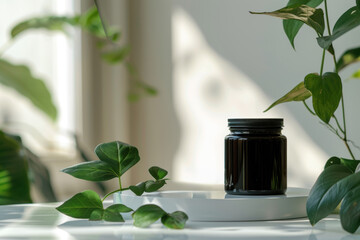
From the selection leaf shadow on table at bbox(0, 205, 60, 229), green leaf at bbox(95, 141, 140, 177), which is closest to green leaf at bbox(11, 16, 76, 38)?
leaf shadow on table at bbox(0, 205, 60, 229)

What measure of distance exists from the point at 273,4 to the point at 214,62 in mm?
339

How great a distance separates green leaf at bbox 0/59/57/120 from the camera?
5.84ft

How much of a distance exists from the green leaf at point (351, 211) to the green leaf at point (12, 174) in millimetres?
712

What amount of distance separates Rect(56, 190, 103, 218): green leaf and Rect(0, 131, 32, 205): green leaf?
476mm

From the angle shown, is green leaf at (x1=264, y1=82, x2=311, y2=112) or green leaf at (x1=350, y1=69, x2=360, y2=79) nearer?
green leaf at (x1=264, y1=82, x2=311, y2=112)

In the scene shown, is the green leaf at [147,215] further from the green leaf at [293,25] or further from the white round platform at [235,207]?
the green leaf at [293,25]

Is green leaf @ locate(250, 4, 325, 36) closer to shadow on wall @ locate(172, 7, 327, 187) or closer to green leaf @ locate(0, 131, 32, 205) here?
shadow on wall @ locate(172, 7, 327, 187)

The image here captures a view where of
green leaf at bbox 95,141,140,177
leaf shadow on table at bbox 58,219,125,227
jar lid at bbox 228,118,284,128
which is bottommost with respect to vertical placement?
leaf shadow on table at bbox 58,219,125,227

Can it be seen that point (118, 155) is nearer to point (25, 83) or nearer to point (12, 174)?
point (12, 174)

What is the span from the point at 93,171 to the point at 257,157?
195 millimetres

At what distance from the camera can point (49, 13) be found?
2.31m

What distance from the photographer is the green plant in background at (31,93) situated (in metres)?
1.20

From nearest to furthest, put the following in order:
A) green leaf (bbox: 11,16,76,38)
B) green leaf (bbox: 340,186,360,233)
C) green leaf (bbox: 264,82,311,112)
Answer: green leaf (bbox: 340,186,360,233)
green leaf (bbox: 264,82,311,112)
green leaf (bbox: 11,16,76,38)

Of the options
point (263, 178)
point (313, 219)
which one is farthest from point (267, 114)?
point (313, 219)
